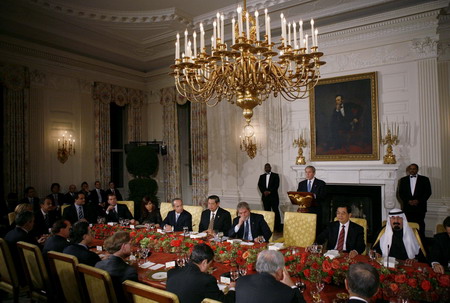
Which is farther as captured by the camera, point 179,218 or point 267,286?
point 179,218

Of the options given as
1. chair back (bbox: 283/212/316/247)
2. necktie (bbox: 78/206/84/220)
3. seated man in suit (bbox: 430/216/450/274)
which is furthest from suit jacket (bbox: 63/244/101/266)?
seated man in suit (bbox: 430/216/450/274)

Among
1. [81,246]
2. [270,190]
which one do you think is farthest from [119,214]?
[270,190]

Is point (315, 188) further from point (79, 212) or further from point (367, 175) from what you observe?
point (79, 212)

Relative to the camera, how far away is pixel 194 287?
2359 mm

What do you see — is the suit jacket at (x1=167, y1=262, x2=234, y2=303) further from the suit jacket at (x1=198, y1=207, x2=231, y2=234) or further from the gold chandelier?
the suit jacket at (x1=198, y1=207, x2=231, y2=234)

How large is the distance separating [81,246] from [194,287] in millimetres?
1610

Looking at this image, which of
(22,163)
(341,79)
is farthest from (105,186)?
(341,79)

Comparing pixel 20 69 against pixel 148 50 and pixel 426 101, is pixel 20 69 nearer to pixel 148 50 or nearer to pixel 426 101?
pixel 148 50

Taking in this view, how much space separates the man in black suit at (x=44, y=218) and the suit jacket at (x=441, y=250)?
5577 millimetres

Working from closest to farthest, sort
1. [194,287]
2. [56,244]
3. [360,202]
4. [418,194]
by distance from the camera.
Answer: [194,287]
[56,244]
[418,194]
[360,202]

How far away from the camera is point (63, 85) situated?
8.91m

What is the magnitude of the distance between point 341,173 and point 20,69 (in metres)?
7.86

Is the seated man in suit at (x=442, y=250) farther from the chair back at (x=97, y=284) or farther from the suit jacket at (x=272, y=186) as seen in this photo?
the suit jacket at (x=272, y=186)

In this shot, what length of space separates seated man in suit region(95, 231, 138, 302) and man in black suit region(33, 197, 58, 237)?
3127 mm
